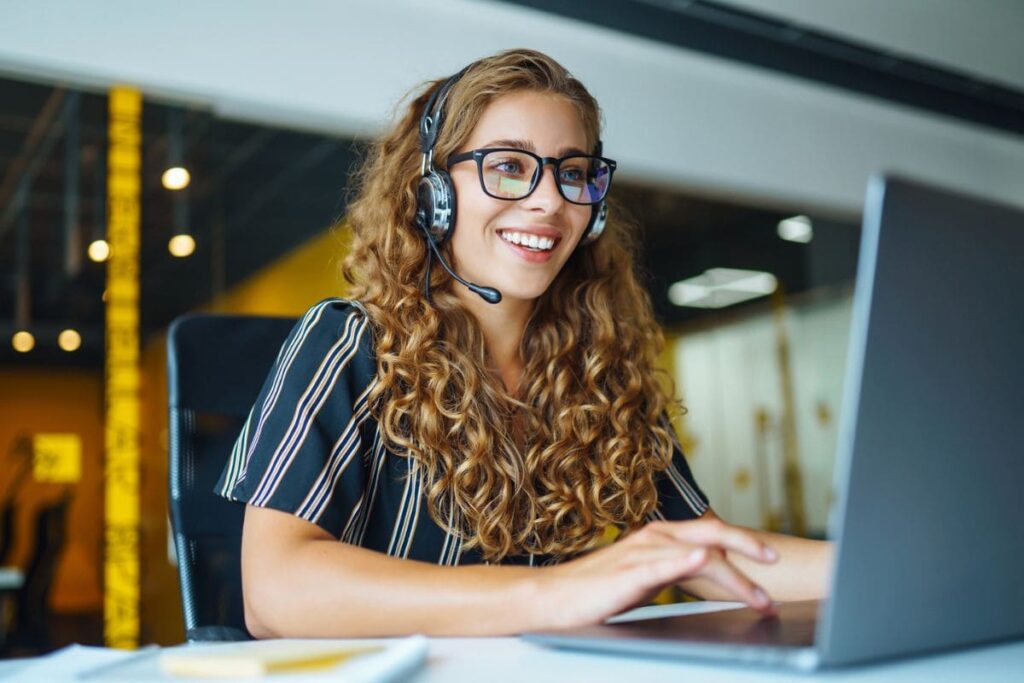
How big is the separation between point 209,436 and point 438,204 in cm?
46

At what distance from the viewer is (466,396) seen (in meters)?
1.25

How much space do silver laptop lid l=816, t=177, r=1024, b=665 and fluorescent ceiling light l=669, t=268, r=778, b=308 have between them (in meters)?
5.68

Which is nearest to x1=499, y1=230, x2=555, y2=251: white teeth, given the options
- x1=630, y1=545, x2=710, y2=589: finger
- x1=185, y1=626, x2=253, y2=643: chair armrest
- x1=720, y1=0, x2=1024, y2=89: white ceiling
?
x1=185, y1=626, x2=253, y2=643: chair armrest

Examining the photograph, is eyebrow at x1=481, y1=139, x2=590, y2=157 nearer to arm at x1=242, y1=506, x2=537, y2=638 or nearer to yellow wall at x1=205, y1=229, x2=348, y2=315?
arm at x1=242, y1=506, x2=537, y2=638

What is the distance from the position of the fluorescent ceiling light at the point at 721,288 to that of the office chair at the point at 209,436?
5.05m

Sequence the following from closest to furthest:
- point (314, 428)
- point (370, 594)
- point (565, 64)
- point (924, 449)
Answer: point (924, 449)
point (370, 594)
point (314, 428)
point (565, 64)

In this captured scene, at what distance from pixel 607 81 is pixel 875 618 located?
15.1 feet

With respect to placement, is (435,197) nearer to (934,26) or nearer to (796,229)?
(934,26)

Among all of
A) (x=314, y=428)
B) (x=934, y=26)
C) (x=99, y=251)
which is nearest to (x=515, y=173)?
(x=314, y=428)

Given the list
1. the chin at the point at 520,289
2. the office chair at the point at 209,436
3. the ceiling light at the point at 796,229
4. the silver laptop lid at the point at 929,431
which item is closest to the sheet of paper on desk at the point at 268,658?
the silver laptop lid at the point at 929,431

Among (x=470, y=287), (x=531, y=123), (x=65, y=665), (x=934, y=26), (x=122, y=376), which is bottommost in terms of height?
(x=65, y=665)

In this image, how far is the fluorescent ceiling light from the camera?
6273mm

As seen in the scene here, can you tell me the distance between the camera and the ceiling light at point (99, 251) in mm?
3756

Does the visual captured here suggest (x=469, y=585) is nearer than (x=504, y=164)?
Yes
